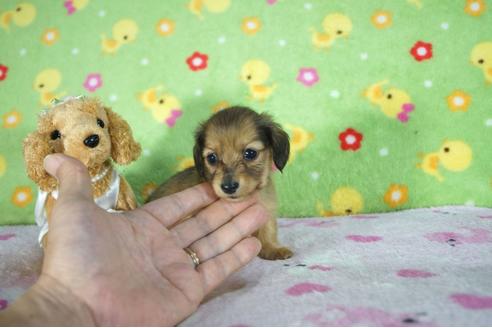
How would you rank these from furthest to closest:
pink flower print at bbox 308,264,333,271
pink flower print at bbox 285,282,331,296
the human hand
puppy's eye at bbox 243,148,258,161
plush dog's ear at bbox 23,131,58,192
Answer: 1. puppy's eye at bbox 243,148,258,161
2. plush dog's ear at bbox 23,131,58,192
3. pink flower print at bbox 308,264,333,271
4. pink flower print at bbox 285,282,331,296
5. the human hand

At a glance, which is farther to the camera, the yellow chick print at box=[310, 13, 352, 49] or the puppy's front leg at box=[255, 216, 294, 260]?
the yellow chick print at box=[310, 13, 352, 49]

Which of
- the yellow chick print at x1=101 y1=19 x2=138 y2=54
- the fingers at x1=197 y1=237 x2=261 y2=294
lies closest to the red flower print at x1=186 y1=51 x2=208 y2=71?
the yellow chick print at x1=101 y1=19 x2=138 y2=54

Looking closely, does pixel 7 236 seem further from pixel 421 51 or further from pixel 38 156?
pixel 421 51

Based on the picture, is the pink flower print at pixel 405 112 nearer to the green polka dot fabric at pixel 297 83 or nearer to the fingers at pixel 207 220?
the green polka dot fabric at pixel 297 83

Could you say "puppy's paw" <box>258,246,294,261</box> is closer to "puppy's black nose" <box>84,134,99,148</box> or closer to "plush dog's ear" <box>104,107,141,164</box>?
"plush dog's ear" <box>104,107,141,164</box>

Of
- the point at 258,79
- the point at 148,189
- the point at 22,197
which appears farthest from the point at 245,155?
the point at 22,197

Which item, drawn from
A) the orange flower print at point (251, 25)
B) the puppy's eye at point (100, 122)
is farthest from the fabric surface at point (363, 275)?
the orange flower print at point (251, 25)

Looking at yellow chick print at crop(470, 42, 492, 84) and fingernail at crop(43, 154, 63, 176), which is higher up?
yellow chick print at crop(470, 42, 492, 84)
